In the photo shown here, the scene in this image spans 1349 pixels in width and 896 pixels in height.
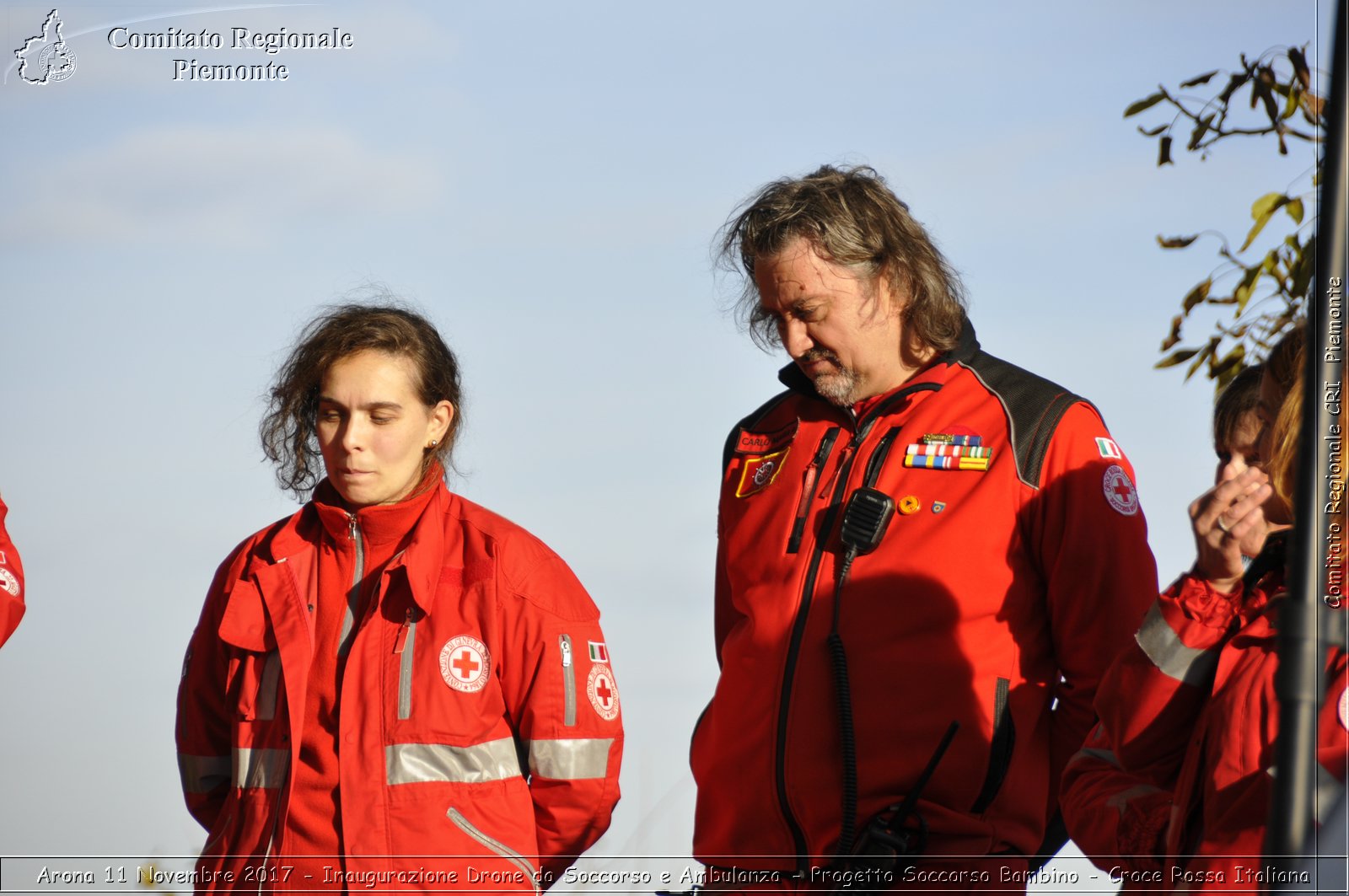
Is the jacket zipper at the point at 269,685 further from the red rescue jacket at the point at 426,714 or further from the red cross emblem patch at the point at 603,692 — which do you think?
the red cross emblem patch at the point at 603,692

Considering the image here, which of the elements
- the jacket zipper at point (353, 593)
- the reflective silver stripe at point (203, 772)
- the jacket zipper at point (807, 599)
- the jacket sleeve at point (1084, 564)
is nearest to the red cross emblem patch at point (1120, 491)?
the jacket sleeve at point (1084, 564)

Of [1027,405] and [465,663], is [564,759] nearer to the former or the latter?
[465,663]

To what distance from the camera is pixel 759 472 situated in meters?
3.94

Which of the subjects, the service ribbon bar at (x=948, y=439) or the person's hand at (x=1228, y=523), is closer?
the person's hand at (x=1228, y=523)

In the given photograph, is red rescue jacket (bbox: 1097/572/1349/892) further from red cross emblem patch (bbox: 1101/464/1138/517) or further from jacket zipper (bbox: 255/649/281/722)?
jacket zipper (bbox: 255/649/281/722)

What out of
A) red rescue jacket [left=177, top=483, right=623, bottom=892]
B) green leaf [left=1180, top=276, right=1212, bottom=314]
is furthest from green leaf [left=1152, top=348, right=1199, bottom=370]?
red rescue jacket [left=177, top=483, right=623, bottom=892]

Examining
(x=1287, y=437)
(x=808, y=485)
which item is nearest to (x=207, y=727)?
(x=808, y=485)

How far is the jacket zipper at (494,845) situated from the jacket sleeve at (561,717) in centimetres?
14

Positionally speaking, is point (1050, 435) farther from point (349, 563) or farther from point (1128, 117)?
point (349, 563)

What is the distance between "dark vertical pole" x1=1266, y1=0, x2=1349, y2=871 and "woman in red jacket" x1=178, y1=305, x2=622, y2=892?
7.00 feet

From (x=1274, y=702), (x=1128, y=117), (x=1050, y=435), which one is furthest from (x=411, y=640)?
(x=1128, y=117)

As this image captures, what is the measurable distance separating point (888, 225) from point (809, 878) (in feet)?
5.32

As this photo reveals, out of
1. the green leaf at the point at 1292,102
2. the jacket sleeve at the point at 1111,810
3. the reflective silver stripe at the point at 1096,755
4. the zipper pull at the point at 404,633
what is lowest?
the jacket sleeve at the point at 1111,810

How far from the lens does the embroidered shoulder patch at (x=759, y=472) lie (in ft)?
12.7
